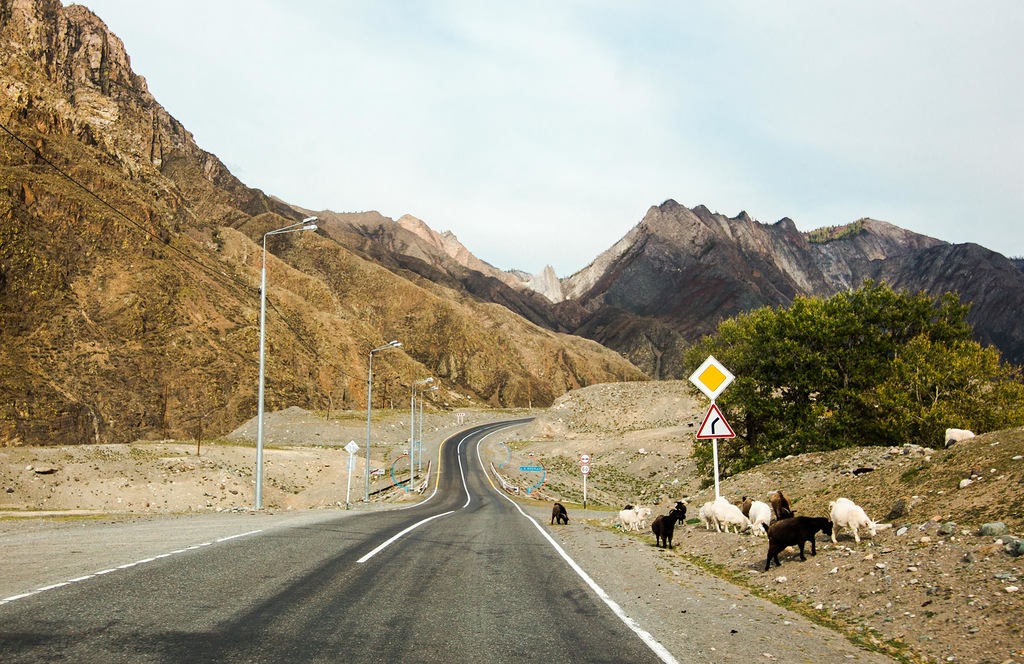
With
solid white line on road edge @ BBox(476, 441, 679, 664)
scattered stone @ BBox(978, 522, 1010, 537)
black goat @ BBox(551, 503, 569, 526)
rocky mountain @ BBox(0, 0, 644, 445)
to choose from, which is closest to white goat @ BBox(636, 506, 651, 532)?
black goat @ BBox(551, 503, 569, 526)

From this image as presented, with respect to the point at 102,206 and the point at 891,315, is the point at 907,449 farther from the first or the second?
the point at 102,206

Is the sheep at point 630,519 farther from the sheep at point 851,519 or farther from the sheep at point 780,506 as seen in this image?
the sheep at point 851,519

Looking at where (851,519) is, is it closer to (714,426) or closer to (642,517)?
(714,426)

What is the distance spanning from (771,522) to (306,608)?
12.1 meters

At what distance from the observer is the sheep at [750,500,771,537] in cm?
1534

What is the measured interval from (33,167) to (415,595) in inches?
4150

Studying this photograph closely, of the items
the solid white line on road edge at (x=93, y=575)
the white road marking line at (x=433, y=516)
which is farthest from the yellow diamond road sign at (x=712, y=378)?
the solid white line on road edge at (x=93, y=575)

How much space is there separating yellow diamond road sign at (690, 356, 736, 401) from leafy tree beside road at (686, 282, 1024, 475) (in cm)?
2466

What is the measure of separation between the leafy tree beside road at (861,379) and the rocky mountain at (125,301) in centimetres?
6774

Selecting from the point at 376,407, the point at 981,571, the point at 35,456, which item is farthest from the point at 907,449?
the point at 376,407

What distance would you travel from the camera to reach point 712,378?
15.5 meters

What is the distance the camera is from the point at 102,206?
309ft

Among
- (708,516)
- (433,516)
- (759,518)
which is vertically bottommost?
(433,516)

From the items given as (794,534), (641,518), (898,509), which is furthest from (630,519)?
(794,534)
